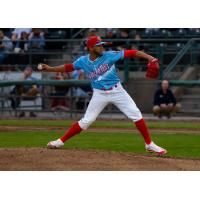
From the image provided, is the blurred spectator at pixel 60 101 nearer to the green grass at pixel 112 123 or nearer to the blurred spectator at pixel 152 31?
the green grass at pixel 112 123

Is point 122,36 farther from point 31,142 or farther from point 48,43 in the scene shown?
point 31,142

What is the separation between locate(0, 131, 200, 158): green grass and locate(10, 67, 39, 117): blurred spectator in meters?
4.92

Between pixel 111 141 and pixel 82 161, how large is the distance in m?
3.78

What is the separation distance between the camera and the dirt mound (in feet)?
31.9

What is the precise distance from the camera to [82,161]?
10.2 meters

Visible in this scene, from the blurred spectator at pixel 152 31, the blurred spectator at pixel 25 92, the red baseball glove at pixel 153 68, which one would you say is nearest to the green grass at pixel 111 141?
the red baseball glove at pixel 153 68

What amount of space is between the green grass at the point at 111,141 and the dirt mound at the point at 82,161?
1.06 metres

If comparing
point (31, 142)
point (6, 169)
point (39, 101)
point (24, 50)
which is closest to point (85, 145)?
point (31, 142)

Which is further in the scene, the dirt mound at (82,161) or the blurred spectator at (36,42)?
the blurred spectator at (36,42)

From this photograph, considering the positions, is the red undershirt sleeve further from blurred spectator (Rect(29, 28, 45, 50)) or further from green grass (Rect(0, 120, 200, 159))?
blurred spectator (Rect(29, 28, 45, 50))

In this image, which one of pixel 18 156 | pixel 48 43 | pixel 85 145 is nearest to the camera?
pixel 18 156

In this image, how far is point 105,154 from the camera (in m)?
10.9

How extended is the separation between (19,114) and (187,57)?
563cm

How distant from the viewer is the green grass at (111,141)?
12.4m
